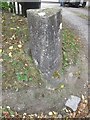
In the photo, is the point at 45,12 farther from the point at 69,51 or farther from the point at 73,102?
the point at 73,102

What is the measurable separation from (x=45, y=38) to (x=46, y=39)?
0.12ft

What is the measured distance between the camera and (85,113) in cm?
632

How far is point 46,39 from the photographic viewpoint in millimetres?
6277

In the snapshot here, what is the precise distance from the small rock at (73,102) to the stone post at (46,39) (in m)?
0.83

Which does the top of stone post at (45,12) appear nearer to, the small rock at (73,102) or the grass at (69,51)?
the grass at (69,51)

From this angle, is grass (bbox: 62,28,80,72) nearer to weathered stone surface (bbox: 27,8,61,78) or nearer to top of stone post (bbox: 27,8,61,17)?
weathered stone surface (bbox: 27,8,61,78)

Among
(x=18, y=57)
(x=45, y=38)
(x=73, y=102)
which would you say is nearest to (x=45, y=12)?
(x=45, y=38)

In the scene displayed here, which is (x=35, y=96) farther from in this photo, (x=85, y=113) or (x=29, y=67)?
(x=85, y=113)

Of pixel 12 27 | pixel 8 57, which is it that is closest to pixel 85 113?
pixel 8 57

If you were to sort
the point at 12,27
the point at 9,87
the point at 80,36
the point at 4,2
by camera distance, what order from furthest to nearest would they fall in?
the point at 80,36
the point at 4,2
the point at 12,27
the point at 9,87

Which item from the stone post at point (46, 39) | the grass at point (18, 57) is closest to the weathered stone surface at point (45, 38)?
the stone post at point (46, 39)

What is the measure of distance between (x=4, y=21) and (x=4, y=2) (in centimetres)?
Answer: 129

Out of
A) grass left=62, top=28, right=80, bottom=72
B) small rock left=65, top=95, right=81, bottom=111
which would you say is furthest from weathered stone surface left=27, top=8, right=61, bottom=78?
small rock left=65, top=95, right=81, bottom=111

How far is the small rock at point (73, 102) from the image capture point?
6.25 metres
